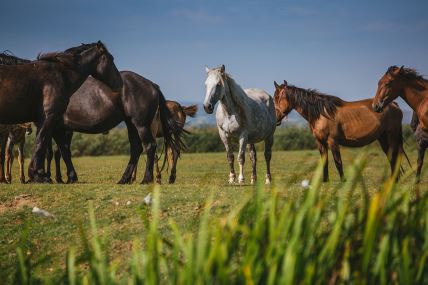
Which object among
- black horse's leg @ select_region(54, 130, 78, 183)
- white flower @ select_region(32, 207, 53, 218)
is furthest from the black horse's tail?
white flower @ select_region(32, 207, 53, 218)

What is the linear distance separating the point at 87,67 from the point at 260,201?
9467mm

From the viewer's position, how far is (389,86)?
543 inches

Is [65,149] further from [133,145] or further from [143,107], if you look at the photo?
[143,107]

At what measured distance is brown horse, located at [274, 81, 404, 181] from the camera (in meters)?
15.6

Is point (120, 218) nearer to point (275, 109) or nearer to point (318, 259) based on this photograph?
point (318, 259)

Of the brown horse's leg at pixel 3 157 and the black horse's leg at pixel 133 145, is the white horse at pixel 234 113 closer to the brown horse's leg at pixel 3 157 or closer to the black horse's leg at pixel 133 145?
the black horse's leg at pixel 133 145

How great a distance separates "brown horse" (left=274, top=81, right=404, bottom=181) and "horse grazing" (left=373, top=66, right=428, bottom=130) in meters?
1.66

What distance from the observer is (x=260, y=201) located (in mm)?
4121

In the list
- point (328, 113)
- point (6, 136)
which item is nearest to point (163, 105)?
point (328, 113)

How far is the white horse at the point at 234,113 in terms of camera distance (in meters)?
13.1

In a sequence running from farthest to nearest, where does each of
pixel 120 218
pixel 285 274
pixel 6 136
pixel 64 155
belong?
pixel 6 136, pixel 64 155, pixel 120 218, pixel 285 274

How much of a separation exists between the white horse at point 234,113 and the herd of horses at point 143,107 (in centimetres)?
2

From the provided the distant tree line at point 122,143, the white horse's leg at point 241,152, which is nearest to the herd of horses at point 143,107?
the white horse's leg at point 241,152

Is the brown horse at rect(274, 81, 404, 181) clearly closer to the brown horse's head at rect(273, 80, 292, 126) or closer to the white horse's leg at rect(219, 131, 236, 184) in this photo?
the brown horse's head at rect(273, 80, 292, 126)
